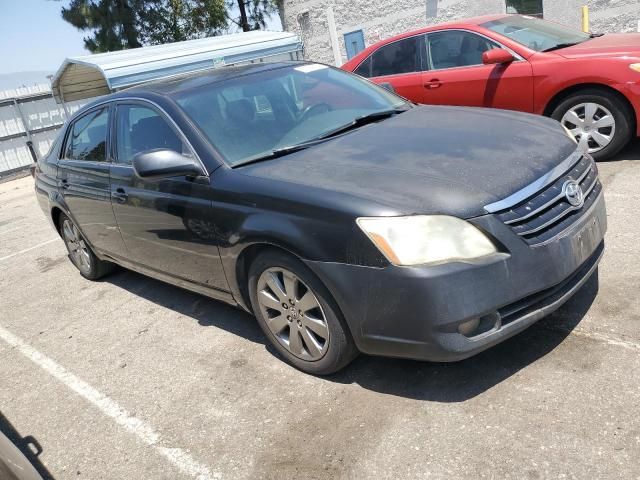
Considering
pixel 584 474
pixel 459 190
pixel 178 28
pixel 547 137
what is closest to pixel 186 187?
pixel 459 190

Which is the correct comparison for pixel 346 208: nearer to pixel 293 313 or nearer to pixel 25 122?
pixel 293 313

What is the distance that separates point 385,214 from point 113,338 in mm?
2582

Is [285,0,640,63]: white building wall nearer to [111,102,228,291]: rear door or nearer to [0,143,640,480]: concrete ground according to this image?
[0,143,640,480]: concrete ground

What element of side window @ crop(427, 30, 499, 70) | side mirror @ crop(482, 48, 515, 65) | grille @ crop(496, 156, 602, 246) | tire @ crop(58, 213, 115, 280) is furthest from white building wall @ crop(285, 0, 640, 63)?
tire @ crop(58, 213, 115, 280)

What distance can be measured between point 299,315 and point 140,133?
1.83 meters

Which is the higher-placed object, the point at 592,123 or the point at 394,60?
the point at 394,60

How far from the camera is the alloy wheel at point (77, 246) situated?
539 cm

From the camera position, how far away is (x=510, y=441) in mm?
2414

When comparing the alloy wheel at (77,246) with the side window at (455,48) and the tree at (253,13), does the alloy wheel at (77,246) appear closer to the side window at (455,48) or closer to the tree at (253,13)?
the side window at (455,48)

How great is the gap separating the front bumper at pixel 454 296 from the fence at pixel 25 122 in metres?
15.6

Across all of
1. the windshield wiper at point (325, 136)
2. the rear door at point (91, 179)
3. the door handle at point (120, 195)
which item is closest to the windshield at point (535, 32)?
the windshield wiper at point (325, 136)

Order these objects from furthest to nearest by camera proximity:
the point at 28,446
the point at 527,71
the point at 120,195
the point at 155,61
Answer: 1. the point at 155,61
2. the point at 527,71
3. the point at 120,195
4. the point at 28,446

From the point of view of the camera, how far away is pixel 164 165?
3.23 metres

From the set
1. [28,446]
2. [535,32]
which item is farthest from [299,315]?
[535,32]
